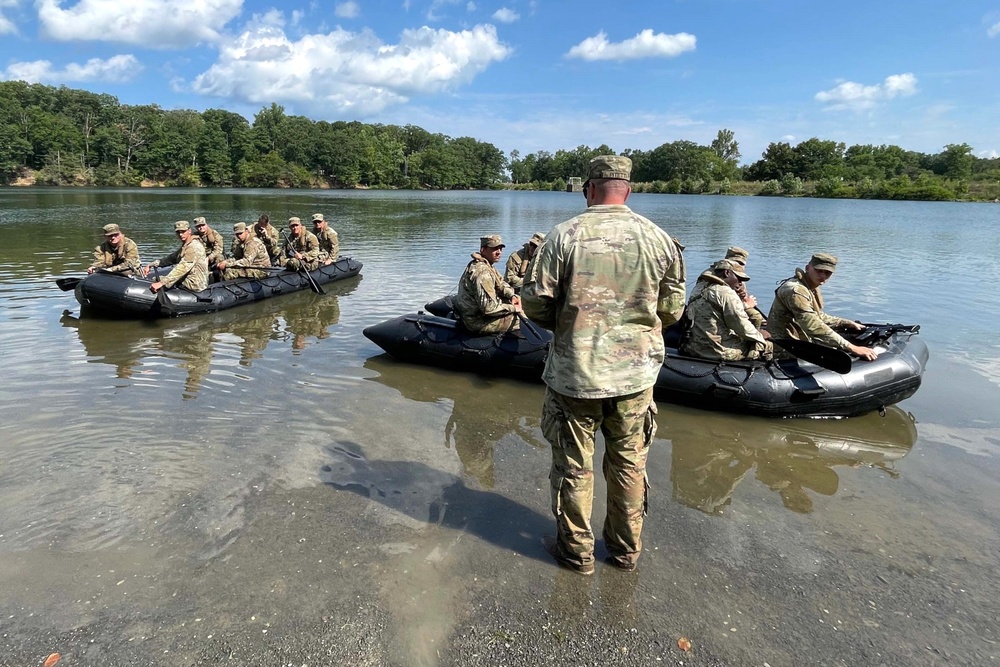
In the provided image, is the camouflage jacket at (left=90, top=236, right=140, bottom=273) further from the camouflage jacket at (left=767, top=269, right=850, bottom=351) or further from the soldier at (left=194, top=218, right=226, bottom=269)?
Answer: the camouflage jacket at (left=767, top=269, right=850, bottom=351)

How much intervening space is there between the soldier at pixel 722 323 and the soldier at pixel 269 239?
10235 millimetres

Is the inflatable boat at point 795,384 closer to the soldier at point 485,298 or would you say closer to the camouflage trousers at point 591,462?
the soldier at point 485,298

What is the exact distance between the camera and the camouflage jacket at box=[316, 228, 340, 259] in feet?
46.2

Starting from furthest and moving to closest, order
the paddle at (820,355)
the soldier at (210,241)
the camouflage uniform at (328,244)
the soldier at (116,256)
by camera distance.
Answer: the camouflage uniform at (328,244)
the soldier at (210,241)
the soldier at (116,256)
the paddle at (820,355)

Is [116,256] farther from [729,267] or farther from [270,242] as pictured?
[729,267]

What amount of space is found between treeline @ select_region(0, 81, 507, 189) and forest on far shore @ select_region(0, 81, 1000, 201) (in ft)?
0.54

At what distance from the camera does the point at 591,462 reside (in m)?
3.33

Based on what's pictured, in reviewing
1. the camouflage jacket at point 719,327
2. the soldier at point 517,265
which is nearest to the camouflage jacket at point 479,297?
the camouflage jacket at point 719,327

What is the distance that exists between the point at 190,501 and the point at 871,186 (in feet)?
283

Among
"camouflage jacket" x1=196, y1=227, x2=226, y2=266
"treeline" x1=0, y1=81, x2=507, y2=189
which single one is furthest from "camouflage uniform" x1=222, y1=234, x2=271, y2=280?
"treeline" x1=0, y1=81, x2=507, y2=189

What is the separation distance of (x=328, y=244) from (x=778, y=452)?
38.3ft

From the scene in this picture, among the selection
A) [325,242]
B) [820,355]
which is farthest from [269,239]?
[820,355]

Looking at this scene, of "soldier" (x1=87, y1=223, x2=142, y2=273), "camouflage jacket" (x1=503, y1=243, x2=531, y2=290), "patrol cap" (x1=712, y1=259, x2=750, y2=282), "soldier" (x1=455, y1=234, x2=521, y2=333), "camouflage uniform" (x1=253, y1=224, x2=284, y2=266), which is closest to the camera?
"patrol cap" (x1=712, y1=259, x2=750, y2=282)

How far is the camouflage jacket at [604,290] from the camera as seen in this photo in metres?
3.12
